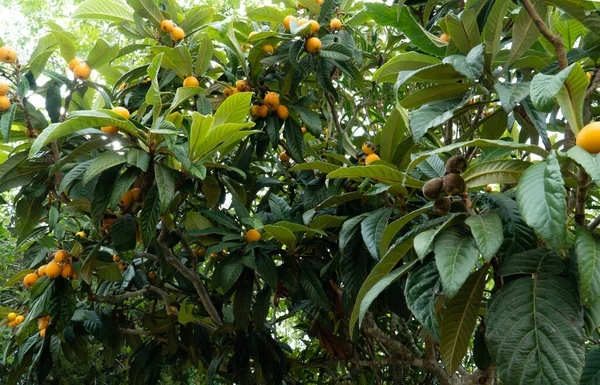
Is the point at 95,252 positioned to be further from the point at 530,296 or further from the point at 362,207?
the point at 530,296

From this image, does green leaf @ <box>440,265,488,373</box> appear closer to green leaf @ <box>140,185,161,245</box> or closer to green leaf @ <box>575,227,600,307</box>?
green leaf @ <box>575,227,600,307</box>

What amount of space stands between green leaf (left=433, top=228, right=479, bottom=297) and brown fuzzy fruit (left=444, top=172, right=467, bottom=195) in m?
0.08

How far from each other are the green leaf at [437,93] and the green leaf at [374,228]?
0.33m

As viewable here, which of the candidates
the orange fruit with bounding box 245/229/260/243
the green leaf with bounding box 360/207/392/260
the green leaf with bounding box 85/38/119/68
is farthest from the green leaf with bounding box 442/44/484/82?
the green leaf with bounding box 85/38/119/68

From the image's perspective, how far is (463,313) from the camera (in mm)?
1021

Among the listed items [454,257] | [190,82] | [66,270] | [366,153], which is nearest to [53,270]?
[66,270]

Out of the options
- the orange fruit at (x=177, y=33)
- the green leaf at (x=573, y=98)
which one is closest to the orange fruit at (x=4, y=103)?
the orange fruit at (x=177, y=33)

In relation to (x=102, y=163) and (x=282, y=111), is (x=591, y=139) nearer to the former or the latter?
(x=102, y=163)

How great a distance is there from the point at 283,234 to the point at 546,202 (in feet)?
3.69

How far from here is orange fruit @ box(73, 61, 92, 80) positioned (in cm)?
188

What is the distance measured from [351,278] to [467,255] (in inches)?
30.9

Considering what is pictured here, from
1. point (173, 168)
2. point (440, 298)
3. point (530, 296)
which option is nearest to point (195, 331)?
point (173, 168)

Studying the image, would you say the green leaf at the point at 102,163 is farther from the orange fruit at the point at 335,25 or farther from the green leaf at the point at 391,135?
the orange fruit at the point at 335,25

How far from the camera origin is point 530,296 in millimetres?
879
